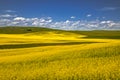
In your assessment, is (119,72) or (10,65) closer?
(119,72)

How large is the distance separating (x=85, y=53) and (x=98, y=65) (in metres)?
7.65

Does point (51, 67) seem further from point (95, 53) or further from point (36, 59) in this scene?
point (95, 53)

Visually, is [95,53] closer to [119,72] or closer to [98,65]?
[98,65]

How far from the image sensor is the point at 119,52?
90.3ft

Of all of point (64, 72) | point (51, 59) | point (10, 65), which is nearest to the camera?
point (64, 72)

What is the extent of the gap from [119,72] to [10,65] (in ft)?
35.2

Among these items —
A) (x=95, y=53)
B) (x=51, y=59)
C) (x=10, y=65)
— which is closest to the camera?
(x=10, y=65)

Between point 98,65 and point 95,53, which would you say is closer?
point 98,65

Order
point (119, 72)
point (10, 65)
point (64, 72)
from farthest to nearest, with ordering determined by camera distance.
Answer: point (10, 65) < point (64, 72) < point (119, 72)

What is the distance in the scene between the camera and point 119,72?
1772 cm

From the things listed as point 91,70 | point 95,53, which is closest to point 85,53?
point 95,53

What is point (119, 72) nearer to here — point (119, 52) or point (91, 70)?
point (91, 70)

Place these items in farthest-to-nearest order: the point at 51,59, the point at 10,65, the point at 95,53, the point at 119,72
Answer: the point at 95,53, the point at 51,59, the point at 10,65, the point at 119,72

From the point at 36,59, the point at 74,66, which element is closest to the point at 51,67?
the point at 74,66
